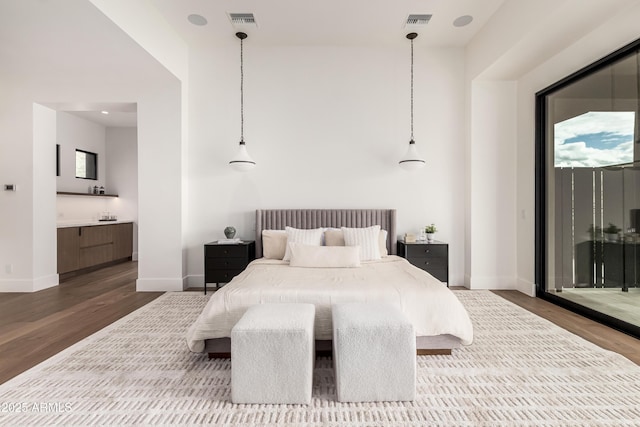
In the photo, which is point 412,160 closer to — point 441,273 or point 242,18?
point 441,273

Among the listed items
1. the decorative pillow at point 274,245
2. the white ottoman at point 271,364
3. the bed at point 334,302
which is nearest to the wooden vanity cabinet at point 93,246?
the decorative pillow at point 274,245

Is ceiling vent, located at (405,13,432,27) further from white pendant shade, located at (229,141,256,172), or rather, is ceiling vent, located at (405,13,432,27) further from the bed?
the bed

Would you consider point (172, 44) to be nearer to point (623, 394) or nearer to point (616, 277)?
point (623, 394)

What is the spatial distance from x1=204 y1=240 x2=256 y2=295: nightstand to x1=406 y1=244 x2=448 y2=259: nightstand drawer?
2.22 m

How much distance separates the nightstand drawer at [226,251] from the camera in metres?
4.10

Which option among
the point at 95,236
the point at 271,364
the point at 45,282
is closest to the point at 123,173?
the point at 95,236

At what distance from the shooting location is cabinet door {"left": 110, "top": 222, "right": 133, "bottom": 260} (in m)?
6.38

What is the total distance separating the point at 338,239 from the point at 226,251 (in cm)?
151

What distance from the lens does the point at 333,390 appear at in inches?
78.0

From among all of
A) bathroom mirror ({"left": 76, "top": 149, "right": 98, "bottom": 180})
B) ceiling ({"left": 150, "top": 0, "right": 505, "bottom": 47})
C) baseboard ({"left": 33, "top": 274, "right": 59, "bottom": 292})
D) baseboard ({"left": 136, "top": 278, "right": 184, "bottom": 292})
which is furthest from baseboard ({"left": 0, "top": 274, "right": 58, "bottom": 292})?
ceiling ({"left": 150, "top": 0, "right": 505, "bottom": 47})

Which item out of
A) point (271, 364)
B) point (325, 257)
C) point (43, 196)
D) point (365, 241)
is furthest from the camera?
point (43, 196)

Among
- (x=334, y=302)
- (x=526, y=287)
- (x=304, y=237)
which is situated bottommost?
(x=526, y=287)

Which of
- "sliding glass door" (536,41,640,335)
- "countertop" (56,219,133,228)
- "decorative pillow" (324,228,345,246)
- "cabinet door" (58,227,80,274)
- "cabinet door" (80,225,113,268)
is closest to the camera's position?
"sliding glass door" (536,41,640,335)

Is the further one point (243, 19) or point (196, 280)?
point (196, 280)
